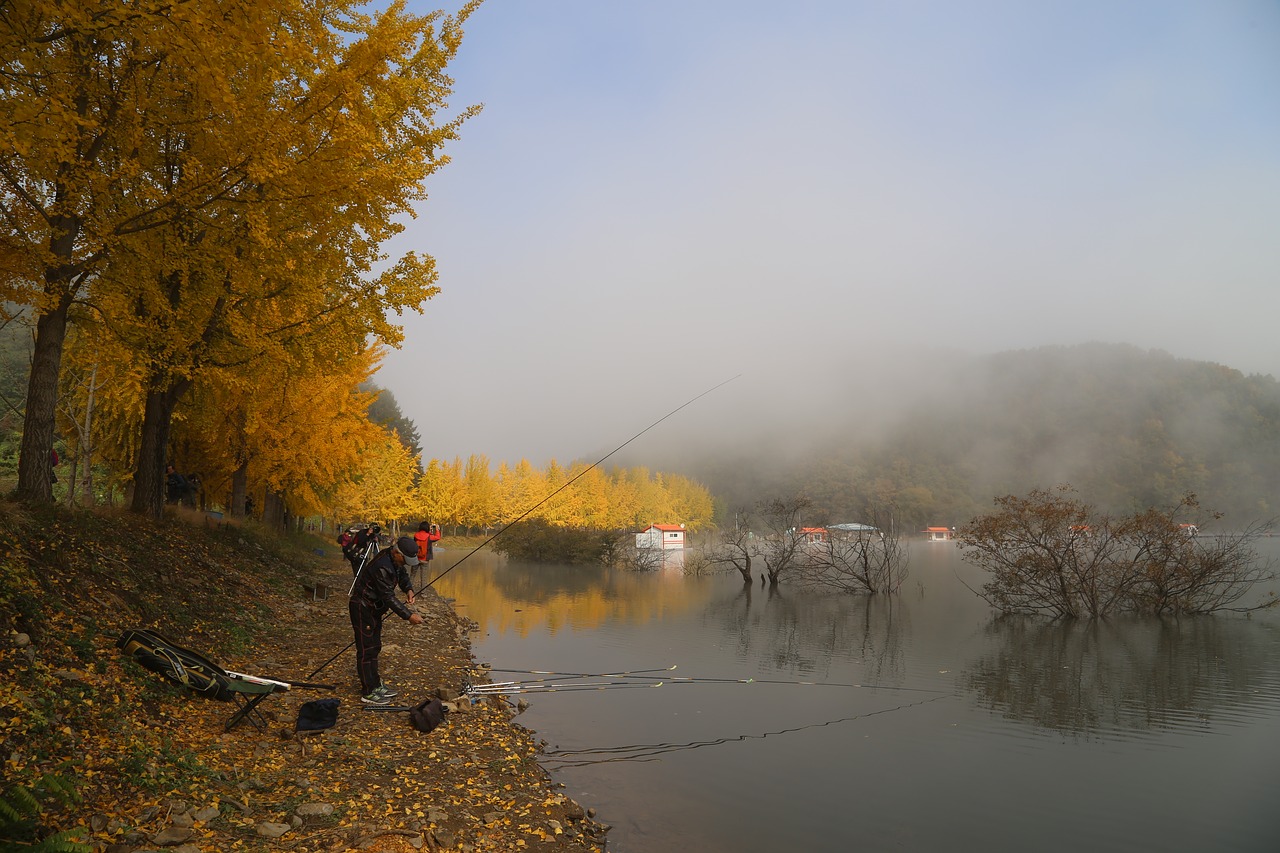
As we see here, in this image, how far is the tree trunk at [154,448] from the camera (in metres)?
13.2

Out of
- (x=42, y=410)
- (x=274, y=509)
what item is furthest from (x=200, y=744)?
(x=274, y=509)

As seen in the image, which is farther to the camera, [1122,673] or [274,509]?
[274,509]

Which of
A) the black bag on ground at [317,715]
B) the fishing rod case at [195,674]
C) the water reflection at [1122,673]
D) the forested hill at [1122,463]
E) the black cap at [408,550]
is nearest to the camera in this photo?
the fishing rod case at [195,674]

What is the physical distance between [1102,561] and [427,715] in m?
24.6

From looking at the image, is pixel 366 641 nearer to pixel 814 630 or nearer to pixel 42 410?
pixel 42 410

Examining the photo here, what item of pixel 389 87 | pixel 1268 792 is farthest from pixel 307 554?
pixel 1268 792

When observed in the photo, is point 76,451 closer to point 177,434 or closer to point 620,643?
point 177,434

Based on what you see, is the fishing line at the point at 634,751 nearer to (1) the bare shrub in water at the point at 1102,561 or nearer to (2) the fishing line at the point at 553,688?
(2) the fishing line at the point at 553,688

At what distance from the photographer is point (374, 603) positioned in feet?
28.0

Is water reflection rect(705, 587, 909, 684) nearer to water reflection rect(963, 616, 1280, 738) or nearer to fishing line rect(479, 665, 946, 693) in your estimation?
fishing line rect(479, 665, 946, 693)

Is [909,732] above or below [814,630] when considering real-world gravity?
above

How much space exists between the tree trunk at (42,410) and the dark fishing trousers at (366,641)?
4811 mm

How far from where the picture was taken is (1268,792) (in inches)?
360

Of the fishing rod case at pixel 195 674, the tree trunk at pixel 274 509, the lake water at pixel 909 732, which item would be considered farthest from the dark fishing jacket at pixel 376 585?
the tree trunk at pixel 274 509
